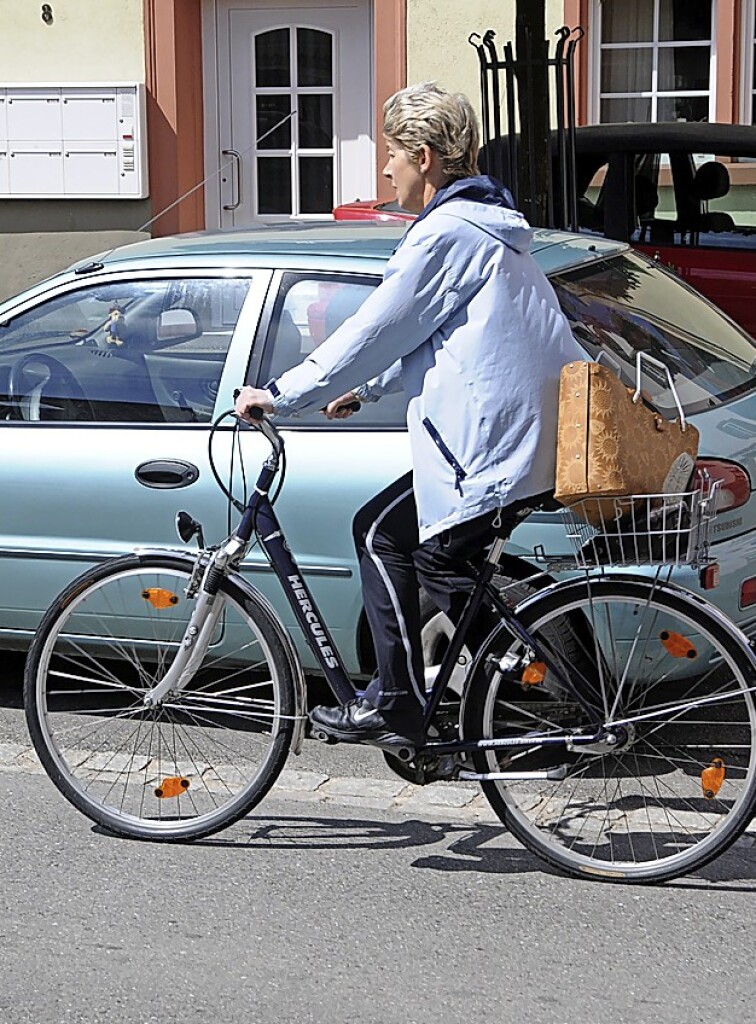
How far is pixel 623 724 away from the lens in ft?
13.5

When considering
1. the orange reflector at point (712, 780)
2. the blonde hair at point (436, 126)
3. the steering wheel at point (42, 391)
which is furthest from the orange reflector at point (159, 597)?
the orange reflector at point (712, 780)

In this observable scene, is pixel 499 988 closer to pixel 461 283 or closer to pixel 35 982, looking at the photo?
pixel 35 982

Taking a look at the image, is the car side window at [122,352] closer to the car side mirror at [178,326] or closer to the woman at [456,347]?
the car side mirror at [178,326]

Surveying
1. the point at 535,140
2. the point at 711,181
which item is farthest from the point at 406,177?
the point at 711,181

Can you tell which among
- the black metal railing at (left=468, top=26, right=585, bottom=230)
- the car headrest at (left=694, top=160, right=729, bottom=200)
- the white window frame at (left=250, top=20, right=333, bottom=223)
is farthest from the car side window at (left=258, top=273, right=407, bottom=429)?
the white window frame at (left=250, top=20, right=333, bottom=223)

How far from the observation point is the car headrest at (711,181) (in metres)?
10.2

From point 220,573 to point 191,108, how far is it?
32.1 feet

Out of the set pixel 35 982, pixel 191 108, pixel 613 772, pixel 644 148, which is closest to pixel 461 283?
pixel 613 772

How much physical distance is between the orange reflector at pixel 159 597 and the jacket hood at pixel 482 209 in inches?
47.5

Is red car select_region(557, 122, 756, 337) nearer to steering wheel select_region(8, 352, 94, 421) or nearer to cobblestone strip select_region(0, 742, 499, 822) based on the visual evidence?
steering wheel select_region(8, 352, 94, 421)

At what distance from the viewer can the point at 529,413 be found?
392 cm

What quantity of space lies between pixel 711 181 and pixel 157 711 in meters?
6.89

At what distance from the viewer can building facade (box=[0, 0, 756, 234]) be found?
12688 millimetres

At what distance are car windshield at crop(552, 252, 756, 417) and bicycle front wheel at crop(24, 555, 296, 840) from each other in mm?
1347
